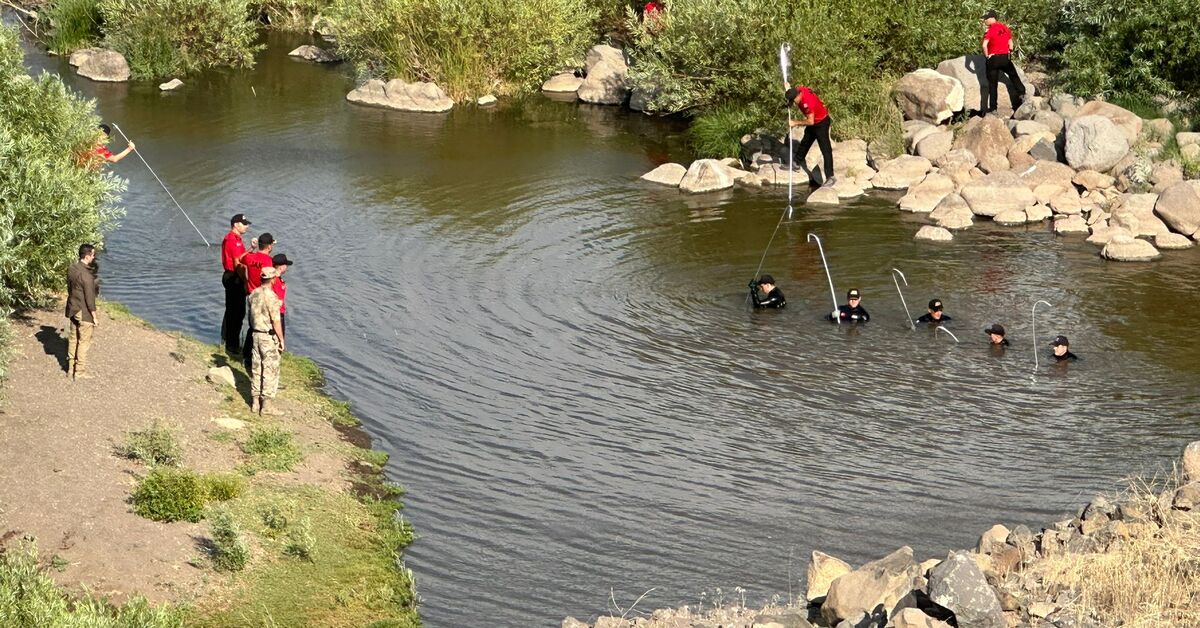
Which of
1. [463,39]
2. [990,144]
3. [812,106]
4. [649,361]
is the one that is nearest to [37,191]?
[649,361]

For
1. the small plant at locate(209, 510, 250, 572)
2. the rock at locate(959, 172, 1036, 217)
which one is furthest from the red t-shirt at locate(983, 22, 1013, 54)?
the small plant at locate(209, 510, 250, 572)

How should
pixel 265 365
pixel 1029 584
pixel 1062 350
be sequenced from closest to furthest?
pixel 1029 584 → pixel 265 365 → pixel 1062 350

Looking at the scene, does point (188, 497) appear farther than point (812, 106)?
No

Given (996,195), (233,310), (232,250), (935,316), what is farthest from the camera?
(996,195)

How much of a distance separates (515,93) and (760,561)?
3199 cm

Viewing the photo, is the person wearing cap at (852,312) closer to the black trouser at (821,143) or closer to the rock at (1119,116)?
the black trouser at (821,143)

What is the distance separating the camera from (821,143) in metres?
33.2

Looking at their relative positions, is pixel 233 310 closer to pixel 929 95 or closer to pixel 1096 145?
pixel 1096 145

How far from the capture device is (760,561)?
15.7 meters

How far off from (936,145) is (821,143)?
296cm

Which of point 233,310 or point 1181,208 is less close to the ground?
point 1181,208

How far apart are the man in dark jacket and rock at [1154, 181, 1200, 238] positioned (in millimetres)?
21333

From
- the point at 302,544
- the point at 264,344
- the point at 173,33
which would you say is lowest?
the point at 302,544

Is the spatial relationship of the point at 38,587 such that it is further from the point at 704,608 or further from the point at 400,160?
the point at 400,160
